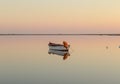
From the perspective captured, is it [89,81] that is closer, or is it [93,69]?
[89,81]

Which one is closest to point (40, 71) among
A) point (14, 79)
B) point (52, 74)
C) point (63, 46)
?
point (52, 74)

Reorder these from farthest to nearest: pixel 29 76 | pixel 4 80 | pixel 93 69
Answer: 1. pixel 93 69
2. pixel 29 76
3. pixel 4 80

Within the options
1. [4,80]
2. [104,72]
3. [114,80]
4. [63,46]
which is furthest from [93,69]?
[63,46]

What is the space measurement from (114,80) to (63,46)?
36910 millimetres

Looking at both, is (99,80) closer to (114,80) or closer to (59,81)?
(114,80)

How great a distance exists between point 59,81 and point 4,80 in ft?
12.2

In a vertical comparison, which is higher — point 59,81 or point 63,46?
point 63,46

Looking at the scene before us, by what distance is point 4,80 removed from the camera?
23.1 m

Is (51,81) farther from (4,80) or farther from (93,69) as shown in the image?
(93,69)

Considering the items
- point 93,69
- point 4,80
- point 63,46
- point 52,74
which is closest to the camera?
point 4,80

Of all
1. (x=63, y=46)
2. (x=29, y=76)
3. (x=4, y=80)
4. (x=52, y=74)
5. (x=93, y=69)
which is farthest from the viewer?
(x=63, y=46)

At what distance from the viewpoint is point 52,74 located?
26.7 meters

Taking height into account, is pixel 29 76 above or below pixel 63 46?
below

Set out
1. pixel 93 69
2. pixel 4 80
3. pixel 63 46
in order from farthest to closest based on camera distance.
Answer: pixel 63 46 < pixel 93 69 < pixel 4 80
